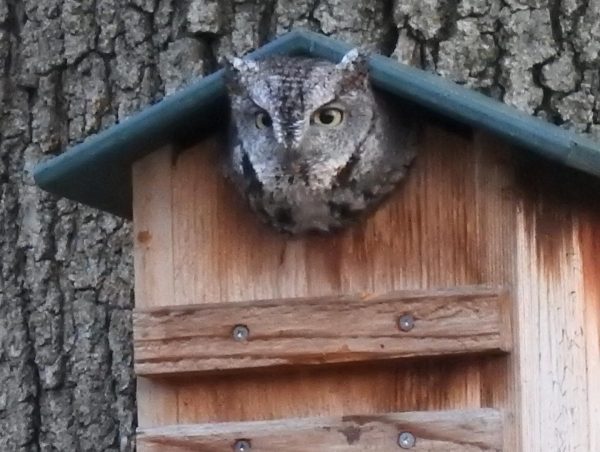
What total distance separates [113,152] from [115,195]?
21 cm

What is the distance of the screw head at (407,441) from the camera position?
89.9 inches

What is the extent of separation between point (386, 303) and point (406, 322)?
4 centimetres

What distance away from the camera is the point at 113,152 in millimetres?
2404

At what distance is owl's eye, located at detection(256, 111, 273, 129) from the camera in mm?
2289

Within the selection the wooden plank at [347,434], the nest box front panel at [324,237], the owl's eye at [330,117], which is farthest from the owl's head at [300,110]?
the wooden plank at [347,434]

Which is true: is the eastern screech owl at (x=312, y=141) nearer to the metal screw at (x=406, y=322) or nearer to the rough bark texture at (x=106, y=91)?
the metal screw at (x=406, y=322)

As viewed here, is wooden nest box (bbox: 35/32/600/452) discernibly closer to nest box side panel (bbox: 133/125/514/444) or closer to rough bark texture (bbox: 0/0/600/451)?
nest box side panel (bbox: 133/125/514/444)

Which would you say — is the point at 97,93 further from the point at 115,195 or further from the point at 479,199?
the point at 479,199

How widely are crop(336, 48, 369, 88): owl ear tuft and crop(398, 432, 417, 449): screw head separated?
522 mm

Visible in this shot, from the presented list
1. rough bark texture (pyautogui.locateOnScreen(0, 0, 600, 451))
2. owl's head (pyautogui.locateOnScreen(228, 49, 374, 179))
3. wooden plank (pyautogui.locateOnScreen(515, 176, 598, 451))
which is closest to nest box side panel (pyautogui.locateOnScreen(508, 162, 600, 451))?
wooden plank (pyautogui.locateOnScreen(515, 176, 598, 451))

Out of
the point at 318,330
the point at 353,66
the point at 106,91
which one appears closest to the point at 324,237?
the point at 318,330

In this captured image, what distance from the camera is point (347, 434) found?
232 centimetres

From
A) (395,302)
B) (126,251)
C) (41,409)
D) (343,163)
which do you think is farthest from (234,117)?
(41,409)

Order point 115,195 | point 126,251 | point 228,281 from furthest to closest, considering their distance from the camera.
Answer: point 126,251 < point 115,195 < point 228,281
